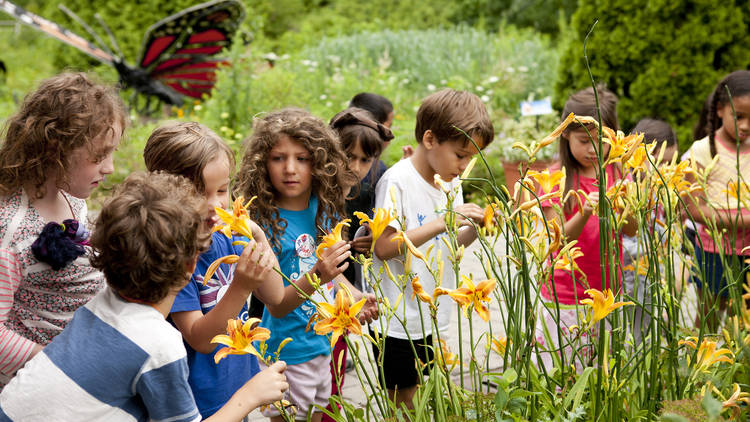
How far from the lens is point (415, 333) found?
2506mm

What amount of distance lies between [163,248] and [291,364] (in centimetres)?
99

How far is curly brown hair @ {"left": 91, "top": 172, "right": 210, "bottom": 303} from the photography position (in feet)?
4.35

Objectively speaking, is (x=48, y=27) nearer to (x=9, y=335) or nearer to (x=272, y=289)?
(x=272, y=289)

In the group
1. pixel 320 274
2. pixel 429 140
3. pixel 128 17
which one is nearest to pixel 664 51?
pixel 429 140

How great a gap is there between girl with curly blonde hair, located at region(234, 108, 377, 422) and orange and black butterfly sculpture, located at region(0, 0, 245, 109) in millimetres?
7237

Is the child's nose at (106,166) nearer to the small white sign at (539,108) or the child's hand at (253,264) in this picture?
the child's hand at (253,264)

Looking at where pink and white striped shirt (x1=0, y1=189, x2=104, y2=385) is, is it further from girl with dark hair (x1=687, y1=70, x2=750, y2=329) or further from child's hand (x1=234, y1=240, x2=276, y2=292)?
girl with dark hair (x1=687, y1=70, x2=750, y2=329)

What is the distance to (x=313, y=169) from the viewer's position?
7.46ft

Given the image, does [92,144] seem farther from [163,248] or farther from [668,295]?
[668,295]

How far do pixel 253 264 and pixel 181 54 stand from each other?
8.53 metres

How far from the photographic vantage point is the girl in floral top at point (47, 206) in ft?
5.34

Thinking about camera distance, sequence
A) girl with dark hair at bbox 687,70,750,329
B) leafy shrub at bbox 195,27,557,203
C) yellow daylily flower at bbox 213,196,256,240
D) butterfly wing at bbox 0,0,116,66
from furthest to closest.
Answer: butterfly wing at bbox 0,0,116,66
leafy shrub at bbox 195,27,557,203
girl with dark hair at bbox 687,70,750,329
yellow daylily flower at bbox 213,196,256,240

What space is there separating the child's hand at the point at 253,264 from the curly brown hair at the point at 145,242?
15 centimetres

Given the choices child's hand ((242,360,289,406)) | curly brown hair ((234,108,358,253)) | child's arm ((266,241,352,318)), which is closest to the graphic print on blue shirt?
child's arm ((266,241,352,318))
